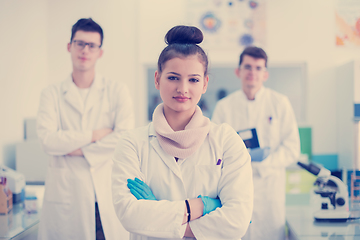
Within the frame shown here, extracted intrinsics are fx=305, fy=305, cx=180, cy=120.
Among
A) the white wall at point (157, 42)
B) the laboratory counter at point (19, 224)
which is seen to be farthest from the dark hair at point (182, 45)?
the white wall at point (157, 42)

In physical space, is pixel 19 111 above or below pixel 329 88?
below

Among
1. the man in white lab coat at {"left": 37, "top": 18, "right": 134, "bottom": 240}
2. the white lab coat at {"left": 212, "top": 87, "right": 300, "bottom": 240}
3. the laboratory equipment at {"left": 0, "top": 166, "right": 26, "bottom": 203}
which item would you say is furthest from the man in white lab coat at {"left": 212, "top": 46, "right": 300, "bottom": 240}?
the laboratory equipment at {"left": 0, "top": 166, "right": 26, "bottom": 203}

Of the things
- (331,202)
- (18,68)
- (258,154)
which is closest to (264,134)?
(258,154)

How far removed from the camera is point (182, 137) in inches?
42.0

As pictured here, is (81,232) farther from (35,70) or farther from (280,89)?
(280,89)

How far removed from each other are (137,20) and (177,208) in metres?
3.02

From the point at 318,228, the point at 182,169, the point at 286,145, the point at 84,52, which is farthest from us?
the point at 286,145

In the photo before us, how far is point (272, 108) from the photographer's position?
209 cm

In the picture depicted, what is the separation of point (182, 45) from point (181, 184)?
50 centimetres

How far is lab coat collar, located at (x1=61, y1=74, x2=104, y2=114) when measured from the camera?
1.79 m

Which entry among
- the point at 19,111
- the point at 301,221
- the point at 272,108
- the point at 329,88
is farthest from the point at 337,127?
the point at 19,111

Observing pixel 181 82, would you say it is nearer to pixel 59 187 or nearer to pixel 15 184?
pixel 59 187

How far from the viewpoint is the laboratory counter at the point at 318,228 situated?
155cm

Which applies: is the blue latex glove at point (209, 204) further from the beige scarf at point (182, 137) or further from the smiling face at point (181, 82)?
the smiling face at point (181, 82)
